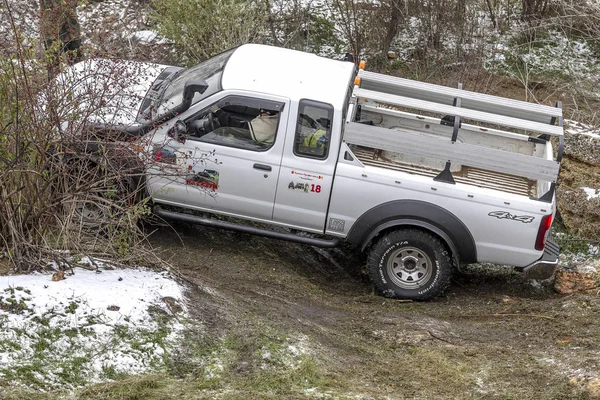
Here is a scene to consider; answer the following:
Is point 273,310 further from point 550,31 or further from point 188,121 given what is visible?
point 550,31

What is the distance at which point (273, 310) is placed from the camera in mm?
6355

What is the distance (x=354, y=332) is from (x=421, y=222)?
1.44 metres

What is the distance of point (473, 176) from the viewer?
25.4ft

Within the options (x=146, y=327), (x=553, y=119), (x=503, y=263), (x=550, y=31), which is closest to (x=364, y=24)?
(x=550, y=31)

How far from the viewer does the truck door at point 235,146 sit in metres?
7.12

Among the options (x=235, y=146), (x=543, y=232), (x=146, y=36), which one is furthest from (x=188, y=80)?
(x=146, y=36)

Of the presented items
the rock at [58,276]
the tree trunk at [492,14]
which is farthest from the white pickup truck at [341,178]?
the tree trunk at [492,14]

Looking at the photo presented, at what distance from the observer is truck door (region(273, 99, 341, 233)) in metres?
7.09

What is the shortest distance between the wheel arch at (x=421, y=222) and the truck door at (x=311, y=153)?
0.49 metres

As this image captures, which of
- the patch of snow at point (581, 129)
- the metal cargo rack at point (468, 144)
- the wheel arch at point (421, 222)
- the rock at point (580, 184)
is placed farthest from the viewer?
the patch of snow at point (581, 129)

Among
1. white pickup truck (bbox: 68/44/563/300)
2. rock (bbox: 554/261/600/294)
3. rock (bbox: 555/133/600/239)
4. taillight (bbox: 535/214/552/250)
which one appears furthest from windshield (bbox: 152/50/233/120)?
rock (bbox: 555/133/600/239)

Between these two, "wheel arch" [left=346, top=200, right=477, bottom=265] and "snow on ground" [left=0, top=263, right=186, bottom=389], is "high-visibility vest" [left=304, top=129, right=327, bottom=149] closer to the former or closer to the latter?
"wheel arch" [left=346, top=200, right=477, bottom=265]

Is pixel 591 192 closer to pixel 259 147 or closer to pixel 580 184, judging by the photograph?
pixel 580 184

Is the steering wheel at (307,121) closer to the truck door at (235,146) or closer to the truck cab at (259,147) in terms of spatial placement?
the truck cab at (259,147)
